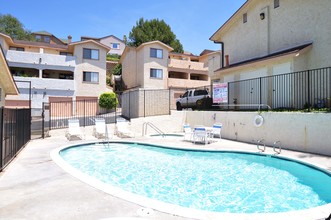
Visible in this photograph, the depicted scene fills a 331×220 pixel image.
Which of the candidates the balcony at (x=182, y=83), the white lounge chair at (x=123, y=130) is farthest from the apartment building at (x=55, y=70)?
the white lounge chair at (x=123, y=130)

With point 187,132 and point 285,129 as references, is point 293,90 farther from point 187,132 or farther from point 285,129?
point 187,132

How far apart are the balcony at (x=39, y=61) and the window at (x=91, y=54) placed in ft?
5.14

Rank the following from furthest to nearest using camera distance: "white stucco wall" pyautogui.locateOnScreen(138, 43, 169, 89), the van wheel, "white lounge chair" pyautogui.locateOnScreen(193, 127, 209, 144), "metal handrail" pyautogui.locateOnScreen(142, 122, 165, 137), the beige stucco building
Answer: "white stucco wall" pyautogui.locateOnScreen(138, 43, 169, 89) → the van wheel → "metal handrail" pyautogui.locateOnScreen(142, 122, 165, 137) → the beige stucco building → "white lounge chair" pyautogui.locateOnScreen(193, 127, 209, 144)

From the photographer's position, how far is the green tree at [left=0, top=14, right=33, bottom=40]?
190 feet

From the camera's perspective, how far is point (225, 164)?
32.7 ft

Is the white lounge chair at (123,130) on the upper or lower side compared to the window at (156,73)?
lower

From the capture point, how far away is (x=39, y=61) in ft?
101

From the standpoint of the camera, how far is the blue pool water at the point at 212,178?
5.96m

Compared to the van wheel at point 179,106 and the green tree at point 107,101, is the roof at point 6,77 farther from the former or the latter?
the van wheel at point 179,106

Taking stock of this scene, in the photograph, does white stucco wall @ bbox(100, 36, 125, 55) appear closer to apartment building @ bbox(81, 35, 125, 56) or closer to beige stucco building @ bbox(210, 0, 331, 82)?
apartment building @ bbox(81, 35, 125, 56)

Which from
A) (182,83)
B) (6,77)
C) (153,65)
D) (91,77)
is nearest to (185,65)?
(182,83)

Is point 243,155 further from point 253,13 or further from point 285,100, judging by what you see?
point 253,13

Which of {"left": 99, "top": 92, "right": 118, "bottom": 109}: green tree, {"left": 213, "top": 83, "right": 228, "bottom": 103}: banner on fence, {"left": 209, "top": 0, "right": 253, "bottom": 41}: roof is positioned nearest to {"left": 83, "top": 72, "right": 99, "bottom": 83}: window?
{"left": 99, "top": 92, "right": 118, "bottom": 109}: green tree

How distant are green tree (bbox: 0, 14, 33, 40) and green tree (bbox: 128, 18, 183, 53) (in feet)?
88.7
